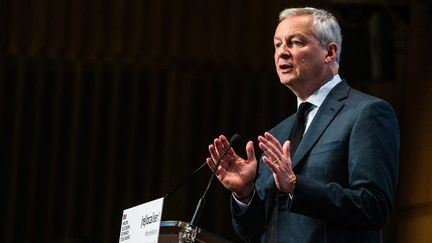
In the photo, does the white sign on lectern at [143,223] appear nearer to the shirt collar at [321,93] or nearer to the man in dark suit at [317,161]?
the man in dark suit at [317,161]

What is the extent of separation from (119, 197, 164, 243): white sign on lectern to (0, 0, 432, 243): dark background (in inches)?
129

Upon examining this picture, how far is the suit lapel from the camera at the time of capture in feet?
11.1

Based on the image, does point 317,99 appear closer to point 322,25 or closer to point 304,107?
point 304,107

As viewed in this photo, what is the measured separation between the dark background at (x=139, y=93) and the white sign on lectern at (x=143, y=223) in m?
3.27

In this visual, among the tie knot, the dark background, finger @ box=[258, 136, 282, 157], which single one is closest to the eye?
the tie knot

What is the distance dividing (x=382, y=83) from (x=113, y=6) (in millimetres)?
1955

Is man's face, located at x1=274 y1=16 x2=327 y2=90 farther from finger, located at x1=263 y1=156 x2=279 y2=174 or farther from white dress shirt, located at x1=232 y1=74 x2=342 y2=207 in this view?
finger, located at x1=263 y1=156 x2=279 y2=174

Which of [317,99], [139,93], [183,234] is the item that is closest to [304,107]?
[317,99]

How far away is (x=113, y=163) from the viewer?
6656 mm

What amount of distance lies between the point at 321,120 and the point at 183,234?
687mm

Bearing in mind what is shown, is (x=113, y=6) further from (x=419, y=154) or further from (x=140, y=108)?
(x=419, y=154)

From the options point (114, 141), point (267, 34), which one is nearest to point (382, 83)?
point (267, 34)

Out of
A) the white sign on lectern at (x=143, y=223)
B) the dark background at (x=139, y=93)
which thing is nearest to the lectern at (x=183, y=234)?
the white sign on lectern at (x=143, y=223)

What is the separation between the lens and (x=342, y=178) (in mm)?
3330
